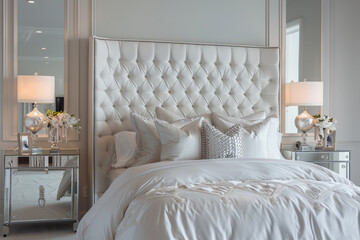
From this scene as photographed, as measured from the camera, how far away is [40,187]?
13.9 feet

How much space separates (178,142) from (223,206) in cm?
139

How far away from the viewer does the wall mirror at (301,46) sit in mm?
5391

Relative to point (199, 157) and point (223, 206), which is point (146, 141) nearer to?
point (199, 157)

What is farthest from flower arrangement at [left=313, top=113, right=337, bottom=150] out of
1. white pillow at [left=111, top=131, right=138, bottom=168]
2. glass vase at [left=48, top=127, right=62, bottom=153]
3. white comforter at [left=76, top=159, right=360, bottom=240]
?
glass vase at [left=48, top=127, right=62, bottom=153]

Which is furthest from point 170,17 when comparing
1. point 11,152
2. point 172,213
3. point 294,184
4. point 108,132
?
point 172,213

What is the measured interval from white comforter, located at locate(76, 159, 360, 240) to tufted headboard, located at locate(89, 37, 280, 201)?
145 centimetres

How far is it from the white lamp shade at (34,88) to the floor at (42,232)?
121cm

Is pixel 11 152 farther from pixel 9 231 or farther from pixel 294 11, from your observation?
pixel 294 11

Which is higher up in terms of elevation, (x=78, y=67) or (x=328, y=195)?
(x=78, y=67)

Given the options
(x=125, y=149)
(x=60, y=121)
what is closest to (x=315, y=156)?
(x=125, y=149)

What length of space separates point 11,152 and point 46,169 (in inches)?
15.3

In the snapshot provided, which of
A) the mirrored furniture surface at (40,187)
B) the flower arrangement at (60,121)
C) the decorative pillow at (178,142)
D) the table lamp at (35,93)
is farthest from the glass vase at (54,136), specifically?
the decorative pillow at (178,142)

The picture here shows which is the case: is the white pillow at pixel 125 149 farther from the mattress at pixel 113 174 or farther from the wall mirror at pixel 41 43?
the wall mirror at pixel 41 43

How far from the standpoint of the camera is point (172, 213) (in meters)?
2.51
